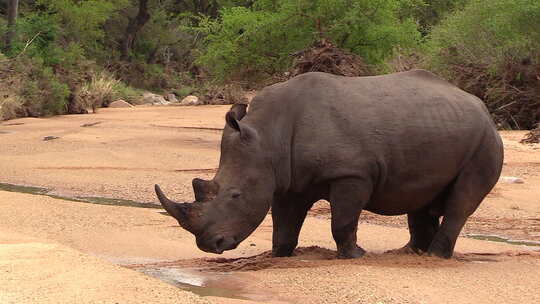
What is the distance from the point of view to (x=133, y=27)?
163ft

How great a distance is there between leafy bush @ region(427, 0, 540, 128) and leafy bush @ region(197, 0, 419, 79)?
2.78 metres

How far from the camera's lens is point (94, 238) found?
8836 mm

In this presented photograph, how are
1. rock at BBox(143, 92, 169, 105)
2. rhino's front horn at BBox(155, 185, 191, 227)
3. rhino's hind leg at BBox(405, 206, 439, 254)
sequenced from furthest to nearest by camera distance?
rock at BBox(143, 92, 169, 105)
rhino's hind leg at BBox(405, 206, 439, 254)
rhino's front horn at BBox(155, 185, 191, 227)

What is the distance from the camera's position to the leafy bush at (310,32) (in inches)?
777

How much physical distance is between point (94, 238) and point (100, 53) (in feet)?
127

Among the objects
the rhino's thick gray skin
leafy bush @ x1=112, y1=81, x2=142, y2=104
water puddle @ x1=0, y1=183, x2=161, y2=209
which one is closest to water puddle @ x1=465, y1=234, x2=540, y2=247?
the rhino's thick gray skin

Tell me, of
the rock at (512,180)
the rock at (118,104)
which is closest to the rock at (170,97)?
the rock at (118,104)

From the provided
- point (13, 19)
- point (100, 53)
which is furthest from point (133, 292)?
point (100, 53)

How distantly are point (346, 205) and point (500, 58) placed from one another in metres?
16.1

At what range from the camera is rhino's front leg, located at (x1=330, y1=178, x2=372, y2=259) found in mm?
7434

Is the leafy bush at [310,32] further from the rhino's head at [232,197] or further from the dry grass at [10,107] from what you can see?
the rhino's head at [232,197]

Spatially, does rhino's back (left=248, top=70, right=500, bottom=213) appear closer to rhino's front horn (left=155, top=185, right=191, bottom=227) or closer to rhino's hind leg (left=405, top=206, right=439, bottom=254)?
rhino's hind leg (left=405, top=206, right=439, bottom=254)

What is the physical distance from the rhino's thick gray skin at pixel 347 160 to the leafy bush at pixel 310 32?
11318 millimetres

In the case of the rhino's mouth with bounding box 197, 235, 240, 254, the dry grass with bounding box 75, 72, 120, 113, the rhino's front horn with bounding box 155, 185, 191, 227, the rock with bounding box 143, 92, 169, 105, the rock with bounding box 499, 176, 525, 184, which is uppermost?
the rhino's front horn with bounding box 155, 185, 191, 227
